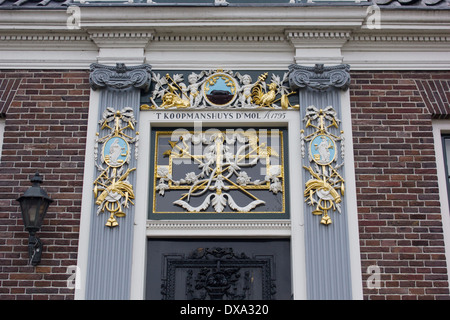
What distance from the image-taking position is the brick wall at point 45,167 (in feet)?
24.6

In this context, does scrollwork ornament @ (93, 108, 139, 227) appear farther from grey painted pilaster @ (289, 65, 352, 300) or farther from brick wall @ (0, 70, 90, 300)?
grey painted pilaster @ (289, 65, 352, 300)

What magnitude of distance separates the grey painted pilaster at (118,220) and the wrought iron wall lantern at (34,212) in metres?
0.59

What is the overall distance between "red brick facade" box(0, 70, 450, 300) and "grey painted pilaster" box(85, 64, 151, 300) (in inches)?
9.5

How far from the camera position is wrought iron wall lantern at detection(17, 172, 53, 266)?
24.2ft

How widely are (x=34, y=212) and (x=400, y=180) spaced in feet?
14.4

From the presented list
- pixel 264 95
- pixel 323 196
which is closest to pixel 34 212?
pixel 264 95

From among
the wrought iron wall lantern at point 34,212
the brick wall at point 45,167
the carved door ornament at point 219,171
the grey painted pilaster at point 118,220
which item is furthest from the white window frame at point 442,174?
the wrought iron wall lantern at point 34,212

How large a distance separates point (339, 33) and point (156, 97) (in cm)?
254

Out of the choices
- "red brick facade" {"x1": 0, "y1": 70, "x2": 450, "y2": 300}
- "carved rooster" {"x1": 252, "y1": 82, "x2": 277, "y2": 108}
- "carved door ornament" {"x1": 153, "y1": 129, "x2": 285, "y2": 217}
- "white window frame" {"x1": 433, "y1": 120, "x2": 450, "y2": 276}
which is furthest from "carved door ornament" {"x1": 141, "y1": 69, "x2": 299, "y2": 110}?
"white window frame" {"x1": 433, "y1": 120, "x2": 450, "y2": 276}

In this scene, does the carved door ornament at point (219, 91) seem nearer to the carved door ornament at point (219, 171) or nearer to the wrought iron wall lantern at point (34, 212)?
the carved door ornament at point (219, 171)
